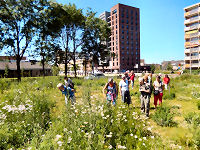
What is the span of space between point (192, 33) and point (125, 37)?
33.5m

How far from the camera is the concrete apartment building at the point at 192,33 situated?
48.6m

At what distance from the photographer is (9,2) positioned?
66.4 feet

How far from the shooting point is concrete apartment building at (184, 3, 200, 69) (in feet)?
160

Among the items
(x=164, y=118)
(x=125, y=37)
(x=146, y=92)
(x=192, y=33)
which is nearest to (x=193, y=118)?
(x=164, y=118)

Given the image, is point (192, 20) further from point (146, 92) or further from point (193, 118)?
point (193, 118)

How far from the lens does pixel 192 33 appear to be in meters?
50.0

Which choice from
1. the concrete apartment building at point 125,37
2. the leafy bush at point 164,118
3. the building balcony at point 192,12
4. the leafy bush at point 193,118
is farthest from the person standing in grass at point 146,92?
the concrete apartment building at point 125,37

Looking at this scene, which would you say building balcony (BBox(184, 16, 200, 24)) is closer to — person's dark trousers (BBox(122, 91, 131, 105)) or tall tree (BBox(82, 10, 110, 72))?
tall tree (BBox(82, 10, 110, 72))

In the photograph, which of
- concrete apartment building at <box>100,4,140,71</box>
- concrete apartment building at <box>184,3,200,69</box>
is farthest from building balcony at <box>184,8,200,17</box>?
concrete apartment building at <box>100,4,140,71</box>

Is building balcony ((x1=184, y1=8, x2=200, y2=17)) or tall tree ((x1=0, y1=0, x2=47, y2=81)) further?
building balcony ((x1=184, y1=8, x2=200, y2=17))

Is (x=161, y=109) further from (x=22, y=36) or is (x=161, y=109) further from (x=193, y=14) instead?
(x=193, y=14)

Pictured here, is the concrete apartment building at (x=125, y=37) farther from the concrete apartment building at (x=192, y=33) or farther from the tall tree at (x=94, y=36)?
the tall tree at (x=94, y=36)

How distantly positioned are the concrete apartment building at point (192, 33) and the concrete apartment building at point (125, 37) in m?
27.0

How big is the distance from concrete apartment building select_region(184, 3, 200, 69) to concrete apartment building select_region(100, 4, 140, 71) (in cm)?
2699
